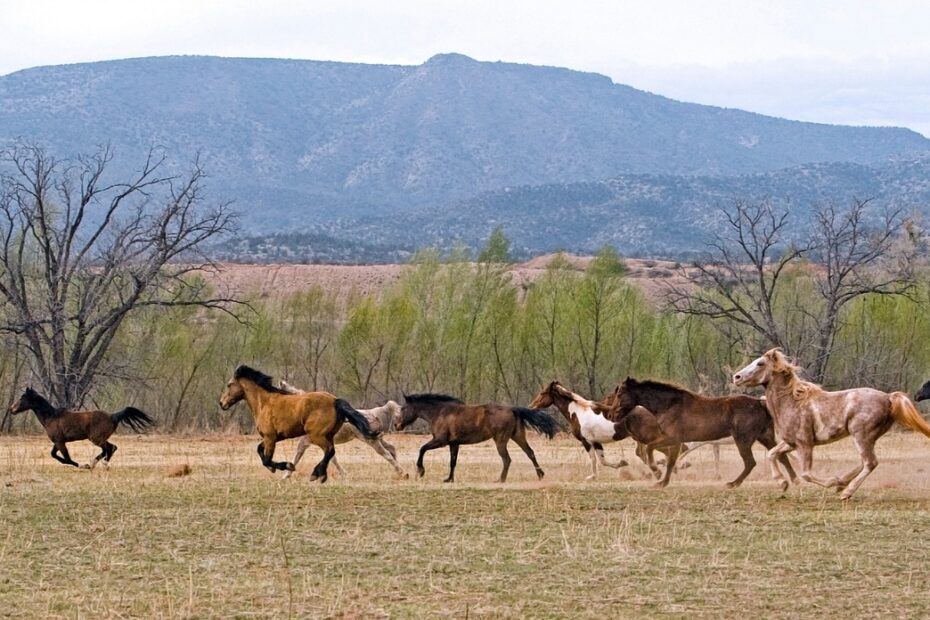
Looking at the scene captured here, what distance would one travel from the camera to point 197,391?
4903cm

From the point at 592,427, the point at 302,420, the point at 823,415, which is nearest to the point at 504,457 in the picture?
the point at 592,427

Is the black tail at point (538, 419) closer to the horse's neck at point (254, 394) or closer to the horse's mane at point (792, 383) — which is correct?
the horse's neck at point (254, 394)

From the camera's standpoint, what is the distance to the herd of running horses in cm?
1866

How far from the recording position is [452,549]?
13.6 metres

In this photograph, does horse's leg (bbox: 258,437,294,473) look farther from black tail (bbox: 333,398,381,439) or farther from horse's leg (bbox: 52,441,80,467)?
horse's leg (bbox: 52,441,80,467)

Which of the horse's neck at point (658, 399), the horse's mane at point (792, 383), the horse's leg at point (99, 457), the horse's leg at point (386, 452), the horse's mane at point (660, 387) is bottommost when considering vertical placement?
the horse's leg at point (99, 457)

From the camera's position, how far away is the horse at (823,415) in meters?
18.3

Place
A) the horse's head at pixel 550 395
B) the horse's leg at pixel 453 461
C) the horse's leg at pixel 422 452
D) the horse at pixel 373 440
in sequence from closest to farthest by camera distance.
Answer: the horse's leg at pixel 453 461, the horse's leg at pixel 422 452, the horse at pixel 373 440, the horse's head at pixel 550 395

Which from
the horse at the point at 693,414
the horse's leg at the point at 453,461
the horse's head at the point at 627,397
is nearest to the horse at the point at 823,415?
the horse at the point at 693,414

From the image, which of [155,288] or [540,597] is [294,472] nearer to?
[540,597]

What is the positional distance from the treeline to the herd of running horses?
2421 centimetres

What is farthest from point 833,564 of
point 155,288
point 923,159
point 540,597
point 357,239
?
point 923,159

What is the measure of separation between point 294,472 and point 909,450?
1570cm

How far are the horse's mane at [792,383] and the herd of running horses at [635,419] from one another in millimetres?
18
